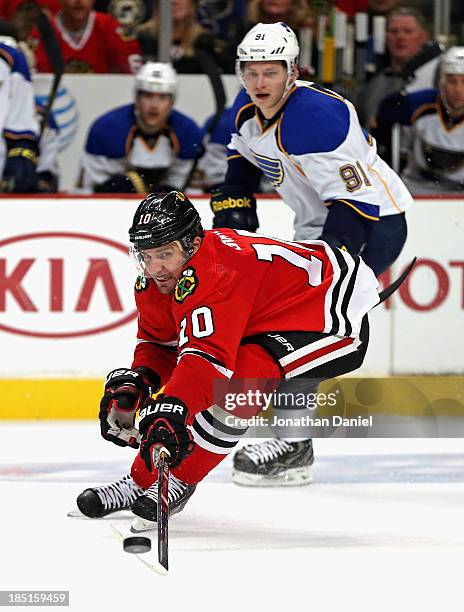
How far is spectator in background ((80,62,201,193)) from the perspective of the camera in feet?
16.0

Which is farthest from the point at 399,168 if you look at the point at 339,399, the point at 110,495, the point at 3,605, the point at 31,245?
the point at 3,605

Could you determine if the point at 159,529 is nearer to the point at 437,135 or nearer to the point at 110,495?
the point at 110,495

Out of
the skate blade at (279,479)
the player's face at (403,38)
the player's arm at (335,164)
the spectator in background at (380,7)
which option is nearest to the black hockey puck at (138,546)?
the skate blade at (279,479)

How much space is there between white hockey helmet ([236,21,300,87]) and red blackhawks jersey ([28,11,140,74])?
1.77 metres

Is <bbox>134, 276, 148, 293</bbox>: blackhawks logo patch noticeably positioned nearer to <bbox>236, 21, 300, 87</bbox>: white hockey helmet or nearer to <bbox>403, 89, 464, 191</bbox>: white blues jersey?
<bbox>236, 21, 300, 87</bbox>: white hockey helmet

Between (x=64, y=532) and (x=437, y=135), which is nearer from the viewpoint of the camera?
(x=64, y=532)

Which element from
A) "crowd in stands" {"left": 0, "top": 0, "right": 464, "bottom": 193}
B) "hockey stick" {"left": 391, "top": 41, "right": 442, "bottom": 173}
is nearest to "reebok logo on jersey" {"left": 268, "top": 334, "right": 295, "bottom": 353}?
"crowd in stands" {"left": 0, "top": 0, "right": 464, "bottom": 193}

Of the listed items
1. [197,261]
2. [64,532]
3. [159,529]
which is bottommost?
[64,532]

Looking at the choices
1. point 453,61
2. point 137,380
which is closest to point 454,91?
point 453,61

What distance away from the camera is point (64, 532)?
9.48 ft

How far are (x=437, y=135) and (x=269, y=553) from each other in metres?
2.53

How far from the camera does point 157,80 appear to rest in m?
4.94

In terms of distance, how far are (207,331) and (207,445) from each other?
0.89 ft

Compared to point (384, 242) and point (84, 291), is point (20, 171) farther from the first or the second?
point (384, 242)
